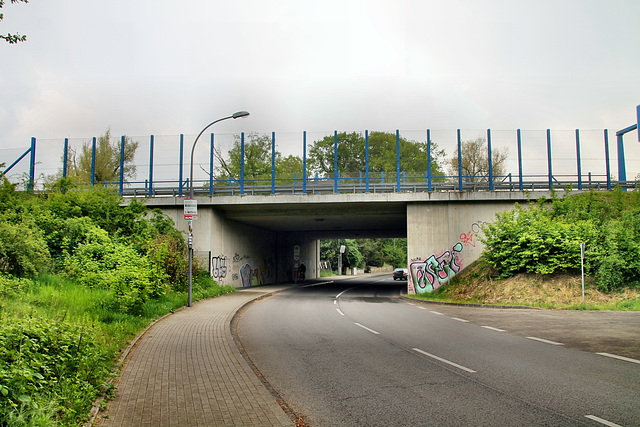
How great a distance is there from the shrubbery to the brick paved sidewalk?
15248mm

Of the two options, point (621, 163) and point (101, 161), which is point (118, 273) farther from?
point (621, 163)

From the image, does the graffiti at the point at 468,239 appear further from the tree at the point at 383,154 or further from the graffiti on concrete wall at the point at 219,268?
the graffiti on concrete wall at the point at 219,268

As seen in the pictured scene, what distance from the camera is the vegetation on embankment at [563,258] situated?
18.3 metres

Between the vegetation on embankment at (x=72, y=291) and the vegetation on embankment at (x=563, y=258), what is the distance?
44.4ft

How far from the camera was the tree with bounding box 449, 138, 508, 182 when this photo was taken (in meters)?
27.9

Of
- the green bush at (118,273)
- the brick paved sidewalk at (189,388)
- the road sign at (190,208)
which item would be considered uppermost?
the road sign at (190,208)

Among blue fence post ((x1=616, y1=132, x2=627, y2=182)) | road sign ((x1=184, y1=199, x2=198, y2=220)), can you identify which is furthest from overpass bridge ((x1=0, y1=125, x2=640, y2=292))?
road sign ((x1=184, y1=199, x2=198, y2=220))

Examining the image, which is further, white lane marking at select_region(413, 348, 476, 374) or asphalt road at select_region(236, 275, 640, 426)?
white lane marking at select_region(413, 348, 476, 374)

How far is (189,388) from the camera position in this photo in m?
6.16

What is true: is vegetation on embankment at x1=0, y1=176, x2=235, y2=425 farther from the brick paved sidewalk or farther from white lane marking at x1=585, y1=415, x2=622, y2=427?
white lane marking at x1=585, y1=415, x2=622, y2=427

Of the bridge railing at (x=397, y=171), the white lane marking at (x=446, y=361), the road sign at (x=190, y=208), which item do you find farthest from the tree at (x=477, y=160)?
the white lane marking at (x=446, y=361)

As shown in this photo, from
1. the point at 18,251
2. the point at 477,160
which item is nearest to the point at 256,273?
the point at 477,160

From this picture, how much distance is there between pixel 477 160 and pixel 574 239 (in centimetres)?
982

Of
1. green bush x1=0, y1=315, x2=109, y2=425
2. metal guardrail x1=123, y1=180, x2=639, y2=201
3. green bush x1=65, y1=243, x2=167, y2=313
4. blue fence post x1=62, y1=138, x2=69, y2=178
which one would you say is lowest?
green bush x1=0, y1=315, x2=109, y2=425
